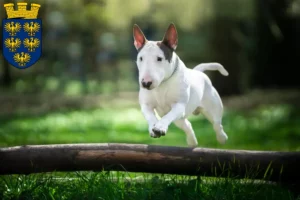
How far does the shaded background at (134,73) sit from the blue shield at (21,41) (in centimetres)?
311

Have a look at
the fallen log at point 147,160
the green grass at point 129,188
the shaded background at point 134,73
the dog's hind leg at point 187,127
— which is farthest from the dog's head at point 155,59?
the shaded background at point 134,73

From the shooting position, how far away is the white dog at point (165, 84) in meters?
3.07

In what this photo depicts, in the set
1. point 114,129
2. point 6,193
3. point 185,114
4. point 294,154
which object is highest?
point 185,114

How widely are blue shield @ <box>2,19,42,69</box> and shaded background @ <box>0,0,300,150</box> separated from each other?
3.11 metres

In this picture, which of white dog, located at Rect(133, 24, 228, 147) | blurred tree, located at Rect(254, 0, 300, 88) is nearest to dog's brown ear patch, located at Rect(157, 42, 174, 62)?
white dog, located at Rect(133, 24, 228, 147)

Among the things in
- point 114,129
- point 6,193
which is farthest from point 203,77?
point 114,129

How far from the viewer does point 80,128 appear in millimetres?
8836

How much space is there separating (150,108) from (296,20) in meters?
9.08

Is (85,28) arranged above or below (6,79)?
above

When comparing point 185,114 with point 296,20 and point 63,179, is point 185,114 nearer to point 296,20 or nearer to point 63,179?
point 63,179

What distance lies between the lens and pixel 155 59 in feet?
10.3

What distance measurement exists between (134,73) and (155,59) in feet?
35.5

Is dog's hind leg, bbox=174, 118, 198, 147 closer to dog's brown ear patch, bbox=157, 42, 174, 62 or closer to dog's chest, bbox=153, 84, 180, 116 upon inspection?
dog's chest, bbox=153, 84, 180, 116

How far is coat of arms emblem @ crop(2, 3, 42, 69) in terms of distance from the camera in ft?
12.9
